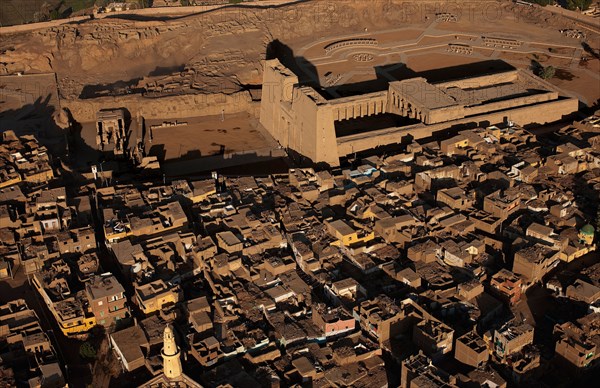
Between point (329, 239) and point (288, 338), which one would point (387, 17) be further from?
point (288, 338)

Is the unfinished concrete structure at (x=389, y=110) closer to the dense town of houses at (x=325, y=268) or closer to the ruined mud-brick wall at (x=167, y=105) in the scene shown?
the ruined mud-brick wall at (x=167, y=105)

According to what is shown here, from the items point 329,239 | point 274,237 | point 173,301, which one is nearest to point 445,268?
point 329,239

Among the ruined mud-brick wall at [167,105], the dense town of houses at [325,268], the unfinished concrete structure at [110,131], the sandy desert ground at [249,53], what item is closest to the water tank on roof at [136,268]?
the dense town of houses at [325,268]

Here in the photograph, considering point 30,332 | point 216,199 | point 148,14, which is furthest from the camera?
point 148,14

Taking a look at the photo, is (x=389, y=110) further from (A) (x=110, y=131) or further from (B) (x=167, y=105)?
(A) (x=110, y=131)

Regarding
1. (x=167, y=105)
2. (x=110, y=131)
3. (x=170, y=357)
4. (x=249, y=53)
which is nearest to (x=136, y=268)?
(x=170, y=357)

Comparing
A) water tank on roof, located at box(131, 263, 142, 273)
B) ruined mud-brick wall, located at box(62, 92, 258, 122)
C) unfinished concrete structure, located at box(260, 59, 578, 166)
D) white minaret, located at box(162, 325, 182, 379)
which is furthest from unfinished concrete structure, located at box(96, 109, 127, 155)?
white minaret, located at box(162, 325, 182, 379)
